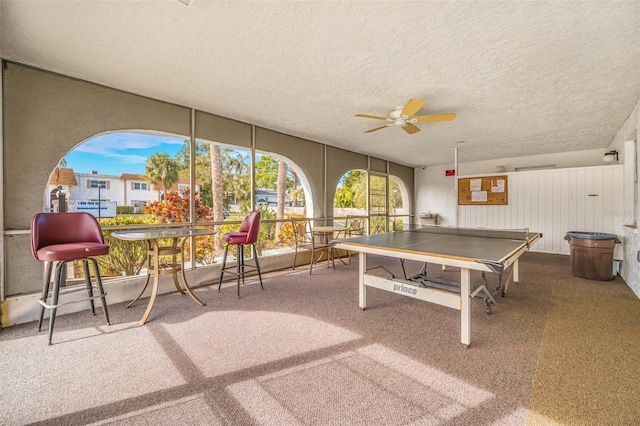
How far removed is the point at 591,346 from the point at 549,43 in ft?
8.49

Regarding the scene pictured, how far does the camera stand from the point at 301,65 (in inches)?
109

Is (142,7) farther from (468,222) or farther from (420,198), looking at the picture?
(420,198)

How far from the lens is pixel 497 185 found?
23.1 ft

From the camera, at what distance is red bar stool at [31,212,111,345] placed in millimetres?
2299

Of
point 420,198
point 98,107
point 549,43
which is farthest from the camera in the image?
point 420,198

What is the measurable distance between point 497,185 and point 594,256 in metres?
3.08

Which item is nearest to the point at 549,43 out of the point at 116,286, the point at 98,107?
the point at 98,107

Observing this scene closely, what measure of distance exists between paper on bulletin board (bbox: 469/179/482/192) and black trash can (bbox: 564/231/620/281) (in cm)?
303

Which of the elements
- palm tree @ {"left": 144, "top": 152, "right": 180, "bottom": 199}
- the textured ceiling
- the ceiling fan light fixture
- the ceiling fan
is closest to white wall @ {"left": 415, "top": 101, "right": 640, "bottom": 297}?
the ceiling fan light fixture

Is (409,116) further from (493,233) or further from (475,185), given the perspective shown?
(475,185)

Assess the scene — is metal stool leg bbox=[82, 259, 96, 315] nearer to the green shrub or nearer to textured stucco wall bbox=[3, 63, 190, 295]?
textured stucco wall bbox=[3, 63, 190, 295]

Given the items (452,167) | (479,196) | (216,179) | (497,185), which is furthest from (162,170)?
(497,185)

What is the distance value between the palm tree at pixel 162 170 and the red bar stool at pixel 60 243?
5.63 m

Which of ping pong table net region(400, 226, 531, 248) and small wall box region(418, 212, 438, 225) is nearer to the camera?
ping pong table net region(400, 226, 531, 248)
